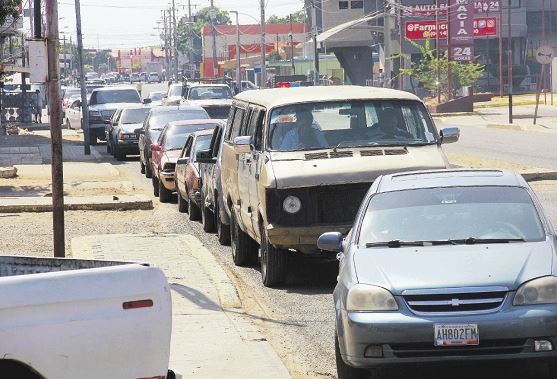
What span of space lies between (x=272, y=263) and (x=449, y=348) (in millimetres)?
5582

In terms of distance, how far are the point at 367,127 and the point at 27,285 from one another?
28.5ft

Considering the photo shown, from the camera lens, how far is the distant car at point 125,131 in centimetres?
3881

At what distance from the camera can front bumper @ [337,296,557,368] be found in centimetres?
846

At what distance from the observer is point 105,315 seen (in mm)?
6574

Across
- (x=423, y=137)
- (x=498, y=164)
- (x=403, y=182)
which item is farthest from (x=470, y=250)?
(x=498, y=164)

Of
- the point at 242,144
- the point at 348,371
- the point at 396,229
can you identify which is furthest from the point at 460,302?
the point at 242,144

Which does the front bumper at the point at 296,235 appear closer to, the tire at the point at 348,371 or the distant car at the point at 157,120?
the tire at the point at 348,371

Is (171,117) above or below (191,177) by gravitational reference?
above

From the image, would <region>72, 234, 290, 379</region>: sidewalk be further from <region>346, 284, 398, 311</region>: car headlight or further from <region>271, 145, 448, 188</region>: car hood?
<region>271, 145, 448, 188</region>: car hood

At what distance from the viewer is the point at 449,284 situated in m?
8.69

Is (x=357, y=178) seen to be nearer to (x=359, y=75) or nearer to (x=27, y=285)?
(x=27, y=285)

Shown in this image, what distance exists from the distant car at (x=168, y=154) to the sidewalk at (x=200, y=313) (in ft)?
21.7

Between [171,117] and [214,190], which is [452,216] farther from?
[171,117]

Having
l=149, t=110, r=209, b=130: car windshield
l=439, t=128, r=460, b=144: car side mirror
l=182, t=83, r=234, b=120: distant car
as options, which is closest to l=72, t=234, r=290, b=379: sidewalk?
l=439, t=128, r=460, b=144: car side mirror
